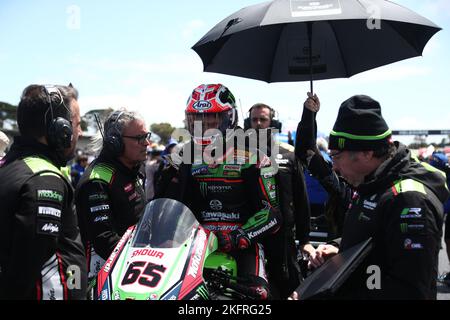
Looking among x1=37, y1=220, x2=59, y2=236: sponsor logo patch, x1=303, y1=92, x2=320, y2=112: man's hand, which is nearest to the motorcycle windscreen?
x1=37, y1=220, x2=59, y2=236: sponsor logo patch

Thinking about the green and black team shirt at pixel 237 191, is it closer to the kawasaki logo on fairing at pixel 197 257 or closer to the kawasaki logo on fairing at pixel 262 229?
the kawasaki logo on fairing at pixel 262 229

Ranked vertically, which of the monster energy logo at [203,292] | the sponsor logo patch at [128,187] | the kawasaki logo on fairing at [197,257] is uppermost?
the sponsor logo patch at [128,187]

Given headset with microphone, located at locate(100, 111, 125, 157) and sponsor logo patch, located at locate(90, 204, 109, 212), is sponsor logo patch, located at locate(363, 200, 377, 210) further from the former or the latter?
headset with microphone, located at locate(100, 111, 125, 157)

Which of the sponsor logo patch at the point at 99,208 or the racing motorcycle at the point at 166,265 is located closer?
the racing motorcycle at the point at 166,265

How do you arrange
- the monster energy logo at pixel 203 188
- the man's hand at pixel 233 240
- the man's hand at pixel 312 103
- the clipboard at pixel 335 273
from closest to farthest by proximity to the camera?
the clipboard at pixel 335 273, the man's hand at pixel 233 240, the monster energy logo at pixel 203 188, the man's hand at pixel 312 103

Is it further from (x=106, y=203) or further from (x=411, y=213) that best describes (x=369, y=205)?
(x=106, y=203)

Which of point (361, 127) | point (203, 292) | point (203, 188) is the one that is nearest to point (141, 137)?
point (203, 188)

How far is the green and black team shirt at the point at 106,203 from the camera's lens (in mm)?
3211

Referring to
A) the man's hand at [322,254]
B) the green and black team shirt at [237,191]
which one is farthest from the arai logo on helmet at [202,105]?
the man's hand at [322,254]

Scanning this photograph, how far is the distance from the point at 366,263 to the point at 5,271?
177 cm

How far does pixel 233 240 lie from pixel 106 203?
1040 millimetres

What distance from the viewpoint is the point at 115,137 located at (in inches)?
143

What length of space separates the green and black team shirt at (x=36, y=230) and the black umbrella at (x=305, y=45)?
1.77 meters

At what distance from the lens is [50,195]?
2203 millimetres
